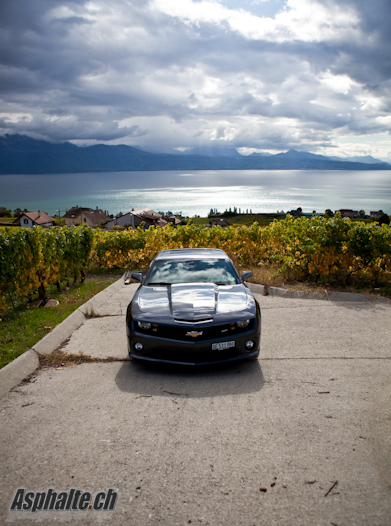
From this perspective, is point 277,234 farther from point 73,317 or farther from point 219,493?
point 219,493

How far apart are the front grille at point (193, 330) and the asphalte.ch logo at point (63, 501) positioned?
6.61 ft

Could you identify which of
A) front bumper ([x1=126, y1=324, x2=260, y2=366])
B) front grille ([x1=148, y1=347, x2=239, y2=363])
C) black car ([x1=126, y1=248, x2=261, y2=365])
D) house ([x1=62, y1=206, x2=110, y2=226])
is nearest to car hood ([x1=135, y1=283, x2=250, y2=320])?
black car ([x1=126, y1=248, x2=261, y2=365])

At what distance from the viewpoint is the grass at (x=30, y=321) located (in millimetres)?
5324

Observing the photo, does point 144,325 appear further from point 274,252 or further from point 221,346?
point 274,252

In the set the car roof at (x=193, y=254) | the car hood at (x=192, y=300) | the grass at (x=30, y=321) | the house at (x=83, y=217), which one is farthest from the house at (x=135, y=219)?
the car hood at (x=192, y=300)

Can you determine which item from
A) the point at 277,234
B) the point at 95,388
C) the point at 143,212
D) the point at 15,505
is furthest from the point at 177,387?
the point at 143,212

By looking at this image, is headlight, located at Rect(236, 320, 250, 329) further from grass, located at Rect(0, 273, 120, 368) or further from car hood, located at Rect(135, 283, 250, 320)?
grass, located at Rect(0, 273, 120, 368)

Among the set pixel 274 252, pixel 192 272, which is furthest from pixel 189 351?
pixel 274 252

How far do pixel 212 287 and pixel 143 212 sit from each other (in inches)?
5922

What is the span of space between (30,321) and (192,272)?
322 centimetres

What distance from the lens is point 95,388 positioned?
437 cm

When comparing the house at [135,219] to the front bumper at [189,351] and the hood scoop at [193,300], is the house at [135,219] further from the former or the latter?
the front bumper at [189,351]

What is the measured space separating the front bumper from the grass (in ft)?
6.40

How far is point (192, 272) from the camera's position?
594 cm
